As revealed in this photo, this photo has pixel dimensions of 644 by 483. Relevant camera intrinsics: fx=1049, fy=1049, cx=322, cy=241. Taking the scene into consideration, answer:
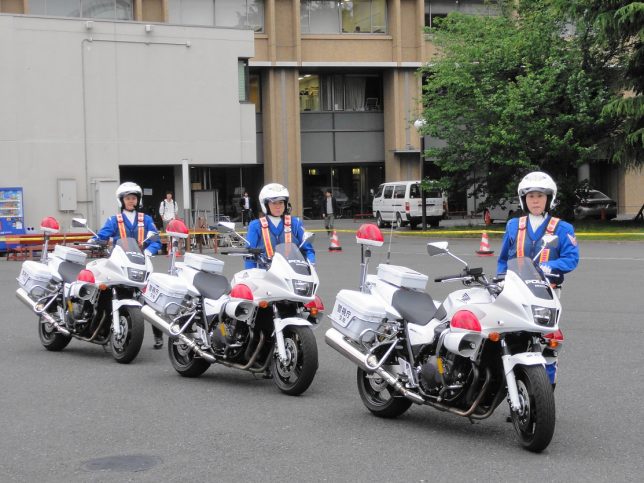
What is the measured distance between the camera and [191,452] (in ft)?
23.4

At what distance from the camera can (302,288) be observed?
9.06 m

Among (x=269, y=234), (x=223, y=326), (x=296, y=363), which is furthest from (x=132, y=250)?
(x=296, y=363)

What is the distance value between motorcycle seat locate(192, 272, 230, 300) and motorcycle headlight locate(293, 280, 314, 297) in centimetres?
118

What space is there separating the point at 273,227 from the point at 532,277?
3.66 meters

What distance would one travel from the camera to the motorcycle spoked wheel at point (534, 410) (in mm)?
6617

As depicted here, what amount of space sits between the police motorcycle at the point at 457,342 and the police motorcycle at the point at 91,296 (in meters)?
3.30

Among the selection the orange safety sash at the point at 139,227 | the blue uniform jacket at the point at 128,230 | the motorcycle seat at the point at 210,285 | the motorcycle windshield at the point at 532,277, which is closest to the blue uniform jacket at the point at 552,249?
the motorcycle windshield at the point at 532,277

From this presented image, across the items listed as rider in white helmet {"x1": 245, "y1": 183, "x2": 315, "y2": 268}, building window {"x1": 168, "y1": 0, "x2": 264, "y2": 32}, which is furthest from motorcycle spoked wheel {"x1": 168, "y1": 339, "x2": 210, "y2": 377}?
building window {"x1": 168, "y1": 0, "x2": 264, "y2": 32}

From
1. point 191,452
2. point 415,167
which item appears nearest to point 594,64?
point 415,167

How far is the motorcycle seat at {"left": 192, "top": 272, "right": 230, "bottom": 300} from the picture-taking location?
10.0 metres

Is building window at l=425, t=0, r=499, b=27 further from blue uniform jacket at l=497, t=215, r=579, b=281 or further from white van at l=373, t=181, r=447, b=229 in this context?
blue uniform jacket at l=497, t=215, r=579, b=281

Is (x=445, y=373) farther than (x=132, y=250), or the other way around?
(x=132, y=250)

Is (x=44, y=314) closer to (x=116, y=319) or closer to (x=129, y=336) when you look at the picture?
(x=116, y=319)

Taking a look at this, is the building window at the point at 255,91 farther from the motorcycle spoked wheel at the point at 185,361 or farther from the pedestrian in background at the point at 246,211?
the motorcycle spoked wheel at the point at 185,361
